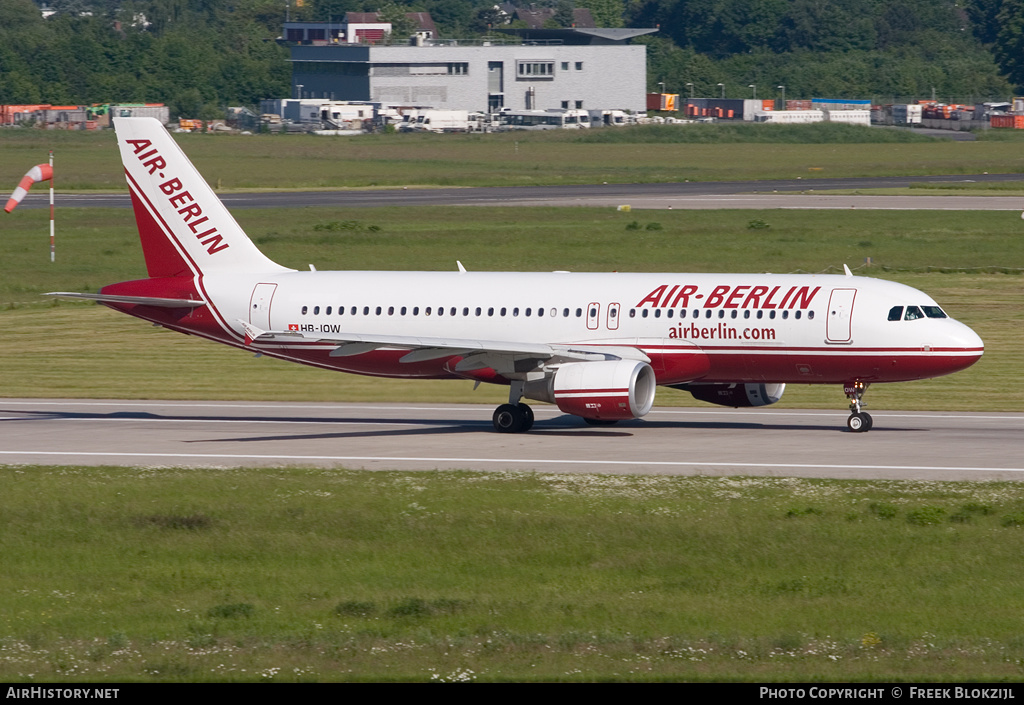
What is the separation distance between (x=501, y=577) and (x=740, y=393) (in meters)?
19.2

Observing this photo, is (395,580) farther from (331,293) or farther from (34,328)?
(34,328)

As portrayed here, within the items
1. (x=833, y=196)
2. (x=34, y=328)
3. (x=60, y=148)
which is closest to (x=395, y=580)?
(x=34, y=328)

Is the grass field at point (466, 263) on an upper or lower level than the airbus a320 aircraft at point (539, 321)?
lower

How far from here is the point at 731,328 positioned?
129 feet

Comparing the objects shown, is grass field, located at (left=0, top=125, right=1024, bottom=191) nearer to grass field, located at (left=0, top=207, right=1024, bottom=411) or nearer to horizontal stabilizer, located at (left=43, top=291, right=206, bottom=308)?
grass field, located at (left=0, top=207, right=1024, bottom=411)

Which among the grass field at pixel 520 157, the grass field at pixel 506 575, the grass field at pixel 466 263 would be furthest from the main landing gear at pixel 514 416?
the grass field at pixel 520 157

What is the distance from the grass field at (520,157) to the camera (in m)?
141

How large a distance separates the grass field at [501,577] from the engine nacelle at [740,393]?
36.0 ft

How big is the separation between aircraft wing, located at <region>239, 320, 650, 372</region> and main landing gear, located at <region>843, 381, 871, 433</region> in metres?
5.67

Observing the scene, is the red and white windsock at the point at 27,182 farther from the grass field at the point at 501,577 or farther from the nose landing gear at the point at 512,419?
the grass field at the point at 501,577

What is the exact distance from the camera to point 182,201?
44562mm

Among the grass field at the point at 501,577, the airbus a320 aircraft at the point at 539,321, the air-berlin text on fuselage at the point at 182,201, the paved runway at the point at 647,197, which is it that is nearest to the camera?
the grass field at the point at 501,577

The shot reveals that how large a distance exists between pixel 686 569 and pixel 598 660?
5.51m

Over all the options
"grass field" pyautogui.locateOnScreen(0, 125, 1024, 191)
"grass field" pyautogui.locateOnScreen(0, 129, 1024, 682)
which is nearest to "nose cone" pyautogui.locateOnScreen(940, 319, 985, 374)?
"grass field" pyautogui.locateOnScreen(0, 129, 1024, 682)
